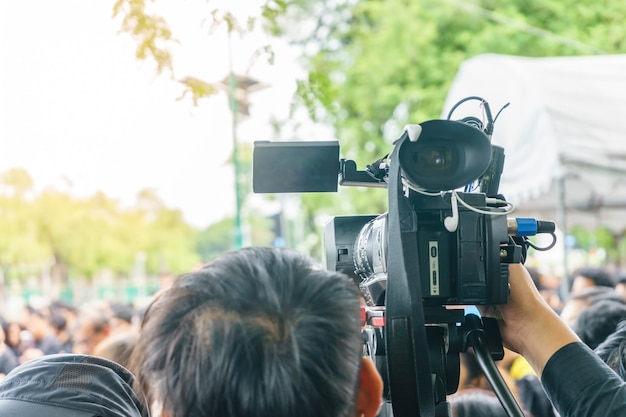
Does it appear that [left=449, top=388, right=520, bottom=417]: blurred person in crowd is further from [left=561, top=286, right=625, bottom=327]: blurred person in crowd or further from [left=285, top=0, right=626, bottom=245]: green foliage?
[left=285, top=0, right=626, bottom=245]: green foliage

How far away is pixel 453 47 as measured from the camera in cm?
1264

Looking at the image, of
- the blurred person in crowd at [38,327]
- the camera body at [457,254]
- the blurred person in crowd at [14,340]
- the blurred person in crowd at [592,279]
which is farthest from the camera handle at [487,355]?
the blurred person in crowd at [14,340]

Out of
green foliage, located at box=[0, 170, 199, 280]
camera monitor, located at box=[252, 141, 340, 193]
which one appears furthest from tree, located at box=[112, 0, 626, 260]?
green foliage, located at box=[0, 170, 199, 280]

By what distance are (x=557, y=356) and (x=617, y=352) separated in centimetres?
75

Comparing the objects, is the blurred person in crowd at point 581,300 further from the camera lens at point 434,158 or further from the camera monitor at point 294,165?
the camera lens at point 434,158

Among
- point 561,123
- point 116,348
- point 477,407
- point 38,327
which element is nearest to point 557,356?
point 477,407

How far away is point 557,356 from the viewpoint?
4.37 feet

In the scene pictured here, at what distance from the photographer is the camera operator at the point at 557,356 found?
126cm

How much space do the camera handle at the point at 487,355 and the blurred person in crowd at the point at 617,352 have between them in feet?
2.23

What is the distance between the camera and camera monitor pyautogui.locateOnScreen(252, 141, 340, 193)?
4.67 feet

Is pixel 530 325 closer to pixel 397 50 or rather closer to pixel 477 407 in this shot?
pixel 477 407

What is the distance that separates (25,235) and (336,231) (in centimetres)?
2923

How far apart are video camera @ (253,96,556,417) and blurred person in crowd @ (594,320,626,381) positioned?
69 cm

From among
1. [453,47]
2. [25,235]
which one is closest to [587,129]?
[453,47]
